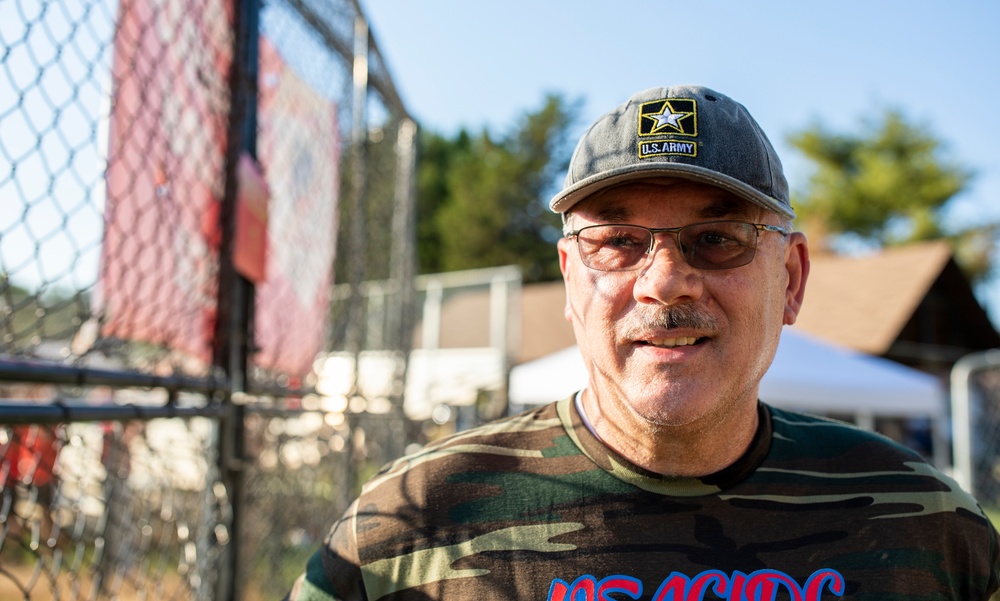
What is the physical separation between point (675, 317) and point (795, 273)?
1.26ft

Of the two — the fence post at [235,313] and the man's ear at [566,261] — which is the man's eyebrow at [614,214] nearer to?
the man's ear at [566,261]

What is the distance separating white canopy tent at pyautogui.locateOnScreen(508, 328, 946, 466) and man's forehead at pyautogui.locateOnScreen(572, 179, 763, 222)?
5244 mm

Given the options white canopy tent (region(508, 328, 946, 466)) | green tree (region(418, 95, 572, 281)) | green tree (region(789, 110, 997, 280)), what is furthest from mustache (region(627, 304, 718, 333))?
green tree (region(418, 95, 572, 281))

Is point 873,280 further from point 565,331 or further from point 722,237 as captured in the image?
point 722,237

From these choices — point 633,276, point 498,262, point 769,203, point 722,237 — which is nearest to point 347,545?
point 633,276

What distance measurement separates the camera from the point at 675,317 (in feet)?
4.48

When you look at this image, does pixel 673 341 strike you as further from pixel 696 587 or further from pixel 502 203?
pixel 502 203

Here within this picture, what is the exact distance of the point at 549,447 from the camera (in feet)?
4.89

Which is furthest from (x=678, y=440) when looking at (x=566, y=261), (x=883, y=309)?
(x=883, y=309)

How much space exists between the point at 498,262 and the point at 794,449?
122 feet

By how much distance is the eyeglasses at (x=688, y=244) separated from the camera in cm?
141

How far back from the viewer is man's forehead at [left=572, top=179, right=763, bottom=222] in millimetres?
1424

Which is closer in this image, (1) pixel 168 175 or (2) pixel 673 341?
(2) pixel 673 341

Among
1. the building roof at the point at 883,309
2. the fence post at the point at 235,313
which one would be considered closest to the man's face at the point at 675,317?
the fence post at the point at 235,313
